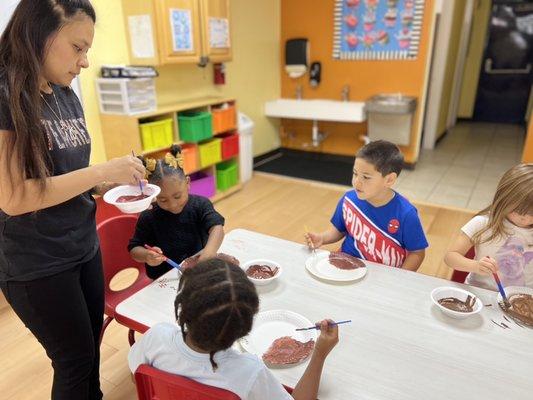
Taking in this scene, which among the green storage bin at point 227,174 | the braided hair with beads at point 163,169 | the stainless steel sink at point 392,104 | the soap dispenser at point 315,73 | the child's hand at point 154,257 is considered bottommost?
the green storage bin at point 227,174

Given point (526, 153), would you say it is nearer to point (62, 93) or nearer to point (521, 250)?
point (521, 250)

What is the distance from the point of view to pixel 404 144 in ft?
14.6

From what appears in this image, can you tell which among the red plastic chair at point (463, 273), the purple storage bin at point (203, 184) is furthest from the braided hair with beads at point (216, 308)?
the purple storage bin at point (203, 184)

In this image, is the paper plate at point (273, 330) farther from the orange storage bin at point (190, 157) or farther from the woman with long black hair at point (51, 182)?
the orange storage bin at point (190, 157)

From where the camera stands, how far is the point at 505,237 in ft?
4.41

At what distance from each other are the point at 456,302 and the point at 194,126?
2.65m

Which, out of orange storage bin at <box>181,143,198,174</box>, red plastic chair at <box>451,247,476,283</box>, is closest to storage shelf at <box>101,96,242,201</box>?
orange storage bin at <box>181,143,198,174</box>

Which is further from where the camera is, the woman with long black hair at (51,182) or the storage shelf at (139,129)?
the storage shelf at (139,129)

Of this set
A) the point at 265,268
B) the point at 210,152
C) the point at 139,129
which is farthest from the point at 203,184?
the point at 265,268

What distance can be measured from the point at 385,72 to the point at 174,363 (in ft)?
14.2

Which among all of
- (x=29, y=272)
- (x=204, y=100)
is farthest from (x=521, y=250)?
(x=204, y=100)

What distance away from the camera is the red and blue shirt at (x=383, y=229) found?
1.50 metres

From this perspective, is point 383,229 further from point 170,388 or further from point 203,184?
point 203,184

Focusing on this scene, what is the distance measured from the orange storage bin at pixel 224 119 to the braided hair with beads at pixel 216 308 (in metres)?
2.98
